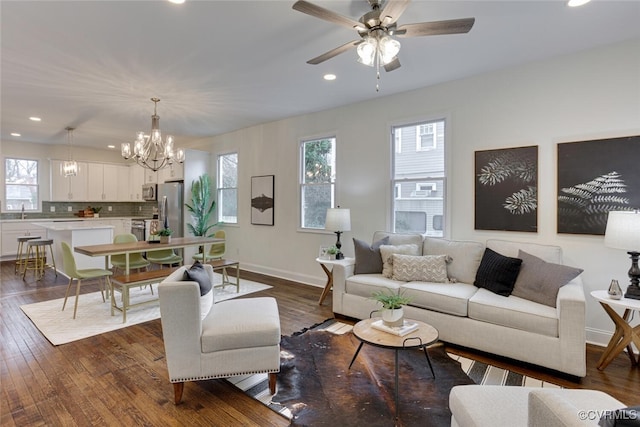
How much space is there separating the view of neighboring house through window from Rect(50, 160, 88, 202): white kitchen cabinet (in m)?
8.18

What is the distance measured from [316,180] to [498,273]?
3.10m

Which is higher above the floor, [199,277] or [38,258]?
[199,277]

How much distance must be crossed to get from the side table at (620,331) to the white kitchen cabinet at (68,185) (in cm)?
1034

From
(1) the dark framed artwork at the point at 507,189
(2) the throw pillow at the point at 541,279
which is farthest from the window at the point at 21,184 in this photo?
(2) the throw pillow at the point at 541,279

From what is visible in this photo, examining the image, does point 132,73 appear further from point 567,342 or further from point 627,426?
point 567,342

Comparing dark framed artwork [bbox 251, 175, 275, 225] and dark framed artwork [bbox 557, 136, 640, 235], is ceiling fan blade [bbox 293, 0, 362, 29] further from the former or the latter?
dark framed artwork [bbox 251, 175, 275, 225]

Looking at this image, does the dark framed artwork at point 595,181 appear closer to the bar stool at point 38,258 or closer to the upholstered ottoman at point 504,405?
the upholstered ottoman at point 504,405

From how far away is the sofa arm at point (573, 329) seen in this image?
7.98ft

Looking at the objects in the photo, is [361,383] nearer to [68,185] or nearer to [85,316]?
[85,316]

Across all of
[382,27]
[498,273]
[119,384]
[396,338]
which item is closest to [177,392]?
[119,384]

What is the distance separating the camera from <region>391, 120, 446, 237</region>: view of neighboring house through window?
415 centimetres

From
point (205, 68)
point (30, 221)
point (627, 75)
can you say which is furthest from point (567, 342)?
point (30, 221)

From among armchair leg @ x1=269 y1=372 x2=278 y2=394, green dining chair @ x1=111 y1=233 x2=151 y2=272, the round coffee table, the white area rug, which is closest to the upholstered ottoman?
the round coffee table

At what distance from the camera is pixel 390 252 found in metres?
3.83
